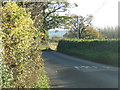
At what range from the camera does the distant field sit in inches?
731

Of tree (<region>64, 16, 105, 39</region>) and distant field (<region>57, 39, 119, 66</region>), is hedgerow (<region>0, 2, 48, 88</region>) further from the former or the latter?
tree (<region>64, 16, 105, 39</region>)

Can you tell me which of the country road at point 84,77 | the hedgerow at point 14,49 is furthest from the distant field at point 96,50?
the hedgerow at point 14,49

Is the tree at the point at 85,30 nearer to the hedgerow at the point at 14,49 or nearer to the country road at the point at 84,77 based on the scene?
the country road at the point at 84,77

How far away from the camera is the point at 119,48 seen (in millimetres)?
19609

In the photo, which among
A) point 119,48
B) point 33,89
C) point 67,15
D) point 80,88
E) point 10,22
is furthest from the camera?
point 67,15

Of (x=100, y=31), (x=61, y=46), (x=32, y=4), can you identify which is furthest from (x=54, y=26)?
(x=100, y=31)

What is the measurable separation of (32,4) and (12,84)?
5.35 metres

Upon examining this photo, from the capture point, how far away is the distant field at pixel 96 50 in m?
18.6

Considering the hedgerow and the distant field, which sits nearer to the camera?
the hedgerow

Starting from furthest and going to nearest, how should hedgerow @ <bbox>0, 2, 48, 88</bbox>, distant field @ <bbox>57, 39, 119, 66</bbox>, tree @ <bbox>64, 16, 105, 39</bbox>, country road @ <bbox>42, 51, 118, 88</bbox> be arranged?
tree @ <bbox>64, 16, 105, 39</bbox> → distant field @ <bbox>57, 39, 119, 66</bbox> → country road @ <bbox>42, 51, 118, 88</bbox> → hedgerow @ <bbox>0, 2, 48, 88</bbox>

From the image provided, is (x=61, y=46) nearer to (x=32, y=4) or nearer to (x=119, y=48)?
(x=119, y=48)

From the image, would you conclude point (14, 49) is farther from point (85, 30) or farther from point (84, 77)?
point (85, 30)

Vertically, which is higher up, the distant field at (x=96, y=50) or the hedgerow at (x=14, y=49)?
the hedgerow at (x=14, y=49)

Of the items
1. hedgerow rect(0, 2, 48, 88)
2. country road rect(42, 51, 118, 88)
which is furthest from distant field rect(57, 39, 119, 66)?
hedgerow rect(0, 2, 48, 88)
